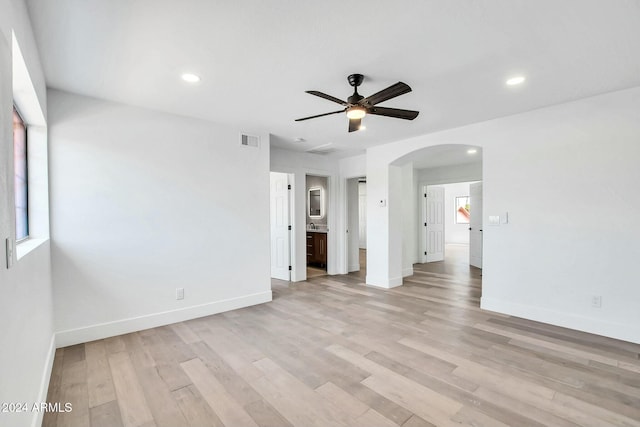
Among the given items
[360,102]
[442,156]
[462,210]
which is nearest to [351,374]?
[360,102]

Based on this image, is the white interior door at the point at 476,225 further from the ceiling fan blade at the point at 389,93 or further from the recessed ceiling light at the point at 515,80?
the ceiling fan blade at the point at 389,93

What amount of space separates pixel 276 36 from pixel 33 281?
7.50 feet

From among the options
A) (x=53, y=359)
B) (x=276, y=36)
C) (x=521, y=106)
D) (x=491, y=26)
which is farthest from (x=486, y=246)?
(x=53, y=359)

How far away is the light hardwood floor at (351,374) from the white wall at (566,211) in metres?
0.32

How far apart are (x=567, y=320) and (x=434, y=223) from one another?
4992 mm

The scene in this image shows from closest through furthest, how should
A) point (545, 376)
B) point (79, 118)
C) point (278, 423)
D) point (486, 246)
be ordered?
point (278, 423), point (545, 376), point (79, 118), point (486, 246)

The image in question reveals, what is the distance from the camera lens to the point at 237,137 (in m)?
4.18

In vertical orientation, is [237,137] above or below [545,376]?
above

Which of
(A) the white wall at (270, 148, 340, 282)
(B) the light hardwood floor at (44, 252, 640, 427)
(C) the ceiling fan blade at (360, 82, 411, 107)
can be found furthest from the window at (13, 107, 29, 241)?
(A) the white wall at (270, 148, 340, 282)

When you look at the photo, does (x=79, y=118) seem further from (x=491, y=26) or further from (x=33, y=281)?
(x=491, y=26)

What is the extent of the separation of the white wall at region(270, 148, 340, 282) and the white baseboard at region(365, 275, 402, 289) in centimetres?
113

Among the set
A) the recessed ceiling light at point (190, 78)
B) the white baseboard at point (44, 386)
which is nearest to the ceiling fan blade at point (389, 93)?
the recessed ceiling light at point (190, 78)

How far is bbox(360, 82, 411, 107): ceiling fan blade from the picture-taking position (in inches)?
90.0

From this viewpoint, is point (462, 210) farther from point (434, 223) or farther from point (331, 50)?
point (331, 50)
